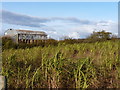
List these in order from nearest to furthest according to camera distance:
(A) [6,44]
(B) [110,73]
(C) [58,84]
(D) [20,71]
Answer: (C) [58,84] → (D) [20,71] → (B) [110,73] → (A) [6,44]

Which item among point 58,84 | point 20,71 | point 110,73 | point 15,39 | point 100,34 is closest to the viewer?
point 58,84

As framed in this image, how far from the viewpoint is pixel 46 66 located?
2051 millimetres

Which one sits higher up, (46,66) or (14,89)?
(46,66)

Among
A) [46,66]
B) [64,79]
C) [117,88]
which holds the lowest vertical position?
[117,88]

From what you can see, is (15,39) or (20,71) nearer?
(20,71)

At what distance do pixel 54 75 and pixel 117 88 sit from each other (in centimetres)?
83

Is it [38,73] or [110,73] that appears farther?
[110,73]

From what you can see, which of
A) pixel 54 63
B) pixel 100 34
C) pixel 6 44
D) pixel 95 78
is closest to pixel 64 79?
pixel 54 63

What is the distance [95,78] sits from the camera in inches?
78.0

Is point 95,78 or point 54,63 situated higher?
point 54,63

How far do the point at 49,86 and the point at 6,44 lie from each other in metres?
4.08

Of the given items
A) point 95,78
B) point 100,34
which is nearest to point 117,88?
point 95,78

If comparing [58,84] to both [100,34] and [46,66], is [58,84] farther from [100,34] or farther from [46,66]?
[100,34]

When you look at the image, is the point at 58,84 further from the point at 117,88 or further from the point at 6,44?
the point at 6,44
